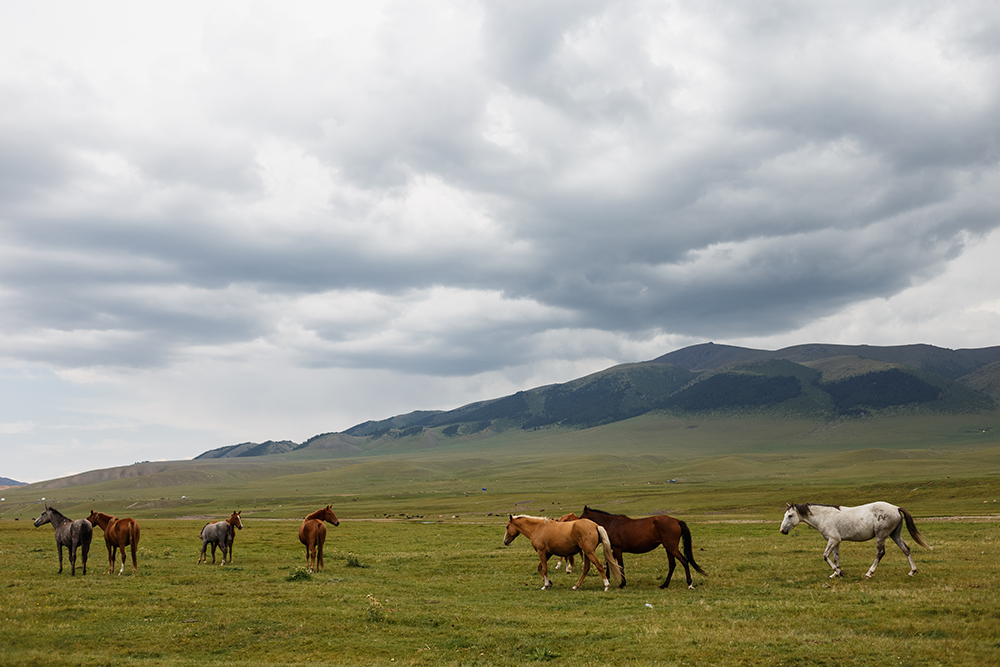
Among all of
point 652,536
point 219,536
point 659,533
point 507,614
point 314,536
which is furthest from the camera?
point 219,536

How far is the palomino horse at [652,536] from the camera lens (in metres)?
20.7

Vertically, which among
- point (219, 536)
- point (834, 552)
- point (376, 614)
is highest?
point (219, 536)

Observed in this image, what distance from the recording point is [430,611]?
1769 centimetres

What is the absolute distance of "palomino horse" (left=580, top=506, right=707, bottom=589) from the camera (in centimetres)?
2066

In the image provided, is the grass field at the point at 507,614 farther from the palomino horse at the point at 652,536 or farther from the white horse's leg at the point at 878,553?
the palomino horse at the point at 652,536

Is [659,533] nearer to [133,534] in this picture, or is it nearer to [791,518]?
[791,518]

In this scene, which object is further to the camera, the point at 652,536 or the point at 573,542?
the point at 652,536

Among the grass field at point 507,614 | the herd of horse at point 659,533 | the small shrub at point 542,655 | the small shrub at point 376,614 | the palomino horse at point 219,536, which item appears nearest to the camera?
the small shrub at point 542,655

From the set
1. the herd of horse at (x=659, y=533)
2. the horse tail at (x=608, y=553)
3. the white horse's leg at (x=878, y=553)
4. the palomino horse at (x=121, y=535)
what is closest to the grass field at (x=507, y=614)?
the white horse's leg at (x=878, y=553)

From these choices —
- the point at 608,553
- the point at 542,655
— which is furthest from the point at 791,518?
the point at 542,655

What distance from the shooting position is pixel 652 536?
21.1m

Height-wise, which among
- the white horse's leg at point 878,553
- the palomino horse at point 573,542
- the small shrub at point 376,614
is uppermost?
the palomino horse at point 573,542

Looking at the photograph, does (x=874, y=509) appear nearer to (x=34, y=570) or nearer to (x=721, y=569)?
(x=721, y=569)

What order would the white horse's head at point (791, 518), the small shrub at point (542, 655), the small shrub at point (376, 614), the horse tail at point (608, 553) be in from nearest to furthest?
1. the small shrub at point (542, 655)
2. the small shrub at point (376, 614)
3. the horse tail at point (608, 553)
4. the white horse's head at point (791, 518)
